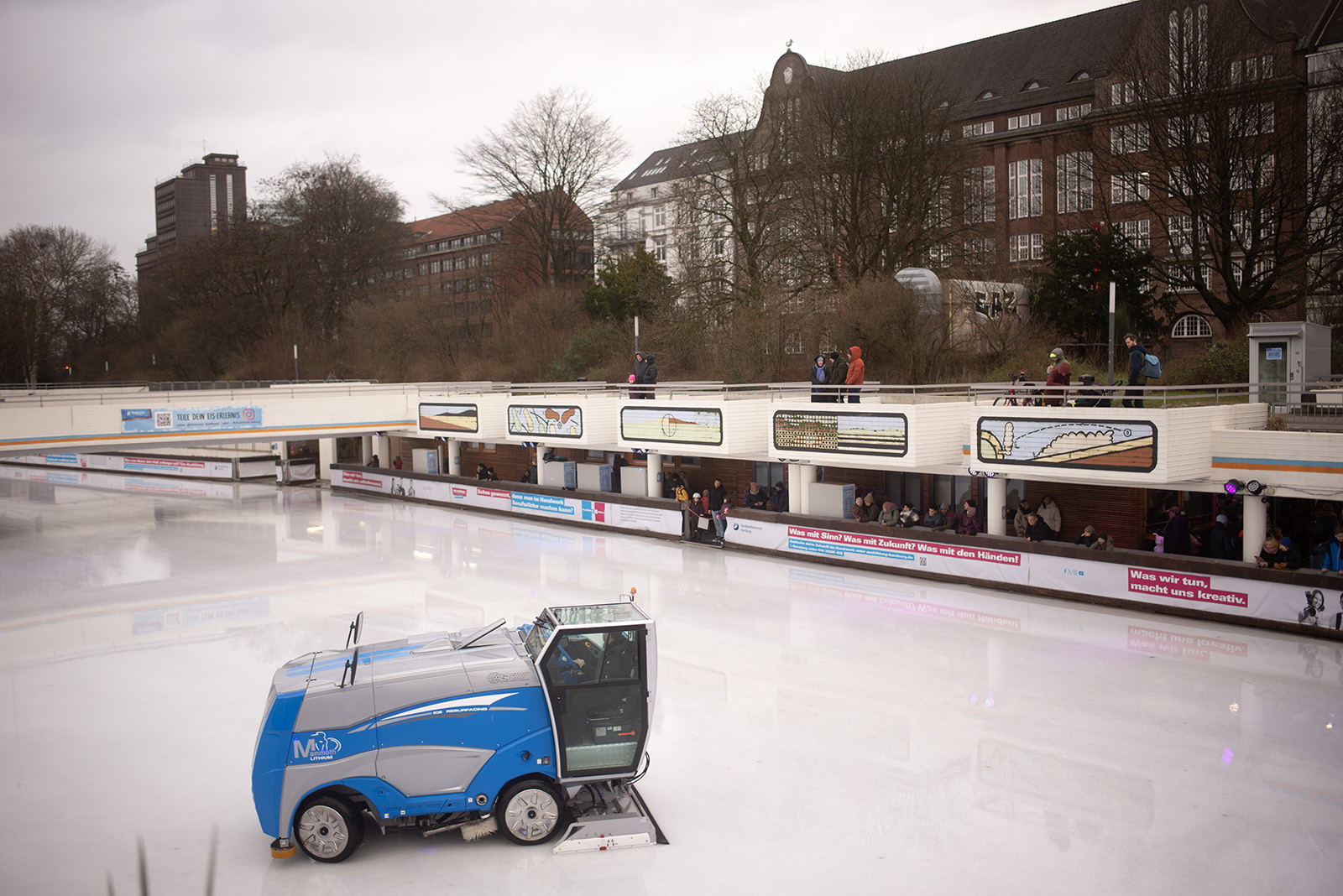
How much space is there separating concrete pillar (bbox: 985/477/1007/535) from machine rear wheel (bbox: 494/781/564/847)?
41.3 feet

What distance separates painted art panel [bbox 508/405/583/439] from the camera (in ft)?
89.0

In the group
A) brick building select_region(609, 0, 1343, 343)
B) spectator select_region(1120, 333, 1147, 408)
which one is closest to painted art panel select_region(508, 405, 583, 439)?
brick building select_region(609, 0, 1343, 343)

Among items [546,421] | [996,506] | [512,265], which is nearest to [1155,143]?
[996,506]

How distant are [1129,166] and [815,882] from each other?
83.2ft

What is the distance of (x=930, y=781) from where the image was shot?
9.27 m

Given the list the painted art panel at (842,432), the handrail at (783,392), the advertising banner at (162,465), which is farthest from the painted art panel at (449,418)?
the painted art panel at (842,432)

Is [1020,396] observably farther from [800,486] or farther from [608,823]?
[608,823]

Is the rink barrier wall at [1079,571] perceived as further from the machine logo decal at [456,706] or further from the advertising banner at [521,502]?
the machine logo decal at [456,706]

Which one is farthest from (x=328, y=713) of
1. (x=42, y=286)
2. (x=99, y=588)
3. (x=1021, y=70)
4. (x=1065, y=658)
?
(x=42, y=286)

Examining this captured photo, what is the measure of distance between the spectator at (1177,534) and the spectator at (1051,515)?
2389 mm

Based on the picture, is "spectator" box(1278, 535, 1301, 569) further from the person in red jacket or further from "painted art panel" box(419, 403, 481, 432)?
"painted art panel" box(419, 403, 481, 432)

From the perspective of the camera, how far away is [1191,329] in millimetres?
35344

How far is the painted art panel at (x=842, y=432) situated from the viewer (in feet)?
62.2

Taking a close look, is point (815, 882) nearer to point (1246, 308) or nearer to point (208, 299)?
point (1246, 308)
